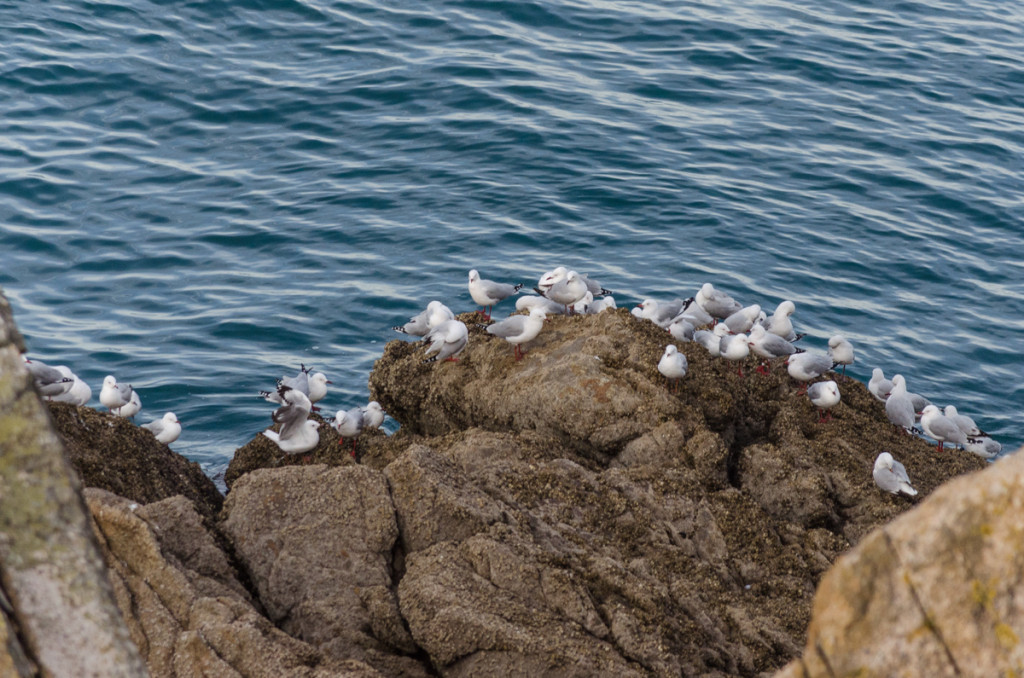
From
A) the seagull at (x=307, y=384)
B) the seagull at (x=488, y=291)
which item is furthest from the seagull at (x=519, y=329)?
the seagull at (x=488, y=291)

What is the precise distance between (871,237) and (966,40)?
11.2 meters

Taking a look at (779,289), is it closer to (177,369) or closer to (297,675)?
(177,369)

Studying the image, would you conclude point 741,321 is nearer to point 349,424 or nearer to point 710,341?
point 710,341

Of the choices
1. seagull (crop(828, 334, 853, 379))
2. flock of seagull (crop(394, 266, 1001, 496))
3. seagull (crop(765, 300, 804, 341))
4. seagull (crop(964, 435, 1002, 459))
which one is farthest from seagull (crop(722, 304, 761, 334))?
seagull (crop(964, 435, 1002, 459))

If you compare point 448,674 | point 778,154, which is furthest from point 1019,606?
point 778,154

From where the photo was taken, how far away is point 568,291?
11.0 meters

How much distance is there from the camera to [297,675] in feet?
16.3

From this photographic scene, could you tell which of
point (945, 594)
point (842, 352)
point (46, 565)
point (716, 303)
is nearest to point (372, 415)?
point (716, 303)

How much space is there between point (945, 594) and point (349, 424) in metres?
6.48

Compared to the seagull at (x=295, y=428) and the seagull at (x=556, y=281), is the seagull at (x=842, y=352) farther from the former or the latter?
the seagull at (x=295, y=428)

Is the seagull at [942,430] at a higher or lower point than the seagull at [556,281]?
lower

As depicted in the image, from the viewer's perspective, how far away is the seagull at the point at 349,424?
29.2 ft

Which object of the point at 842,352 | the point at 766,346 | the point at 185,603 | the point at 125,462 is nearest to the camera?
the point at 185,603

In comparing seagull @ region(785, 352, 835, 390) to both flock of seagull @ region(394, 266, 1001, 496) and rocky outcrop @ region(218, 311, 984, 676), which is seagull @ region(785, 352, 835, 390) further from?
rocky outcrop @ region(218, 311, 984, 676)
